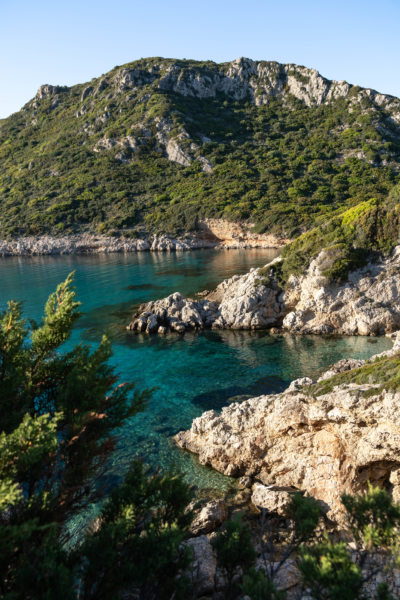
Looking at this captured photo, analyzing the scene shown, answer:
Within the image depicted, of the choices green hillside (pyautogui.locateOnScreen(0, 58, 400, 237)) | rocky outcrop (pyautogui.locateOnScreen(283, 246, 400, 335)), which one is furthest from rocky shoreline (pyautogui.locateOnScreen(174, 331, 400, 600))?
green hillside (pyautogui.locateOnScreen(0, 58, 400, 237))

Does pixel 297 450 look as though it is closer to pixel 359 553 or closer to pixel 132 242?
pixel 359 553

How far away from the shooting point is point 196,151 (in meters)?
95.0

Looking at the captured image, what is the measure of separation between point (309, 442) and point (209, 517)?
4.27 metres

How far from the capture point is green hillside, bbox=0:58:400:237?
79.8m

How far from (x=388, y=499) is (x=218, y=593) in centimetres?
404

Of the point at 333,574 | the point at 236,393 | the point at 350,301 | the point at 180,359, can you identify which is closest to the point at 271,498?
the point at 333,574

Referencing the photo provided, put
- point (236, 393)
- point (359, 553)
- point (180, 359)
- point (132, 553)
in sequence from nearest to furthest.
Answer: point (359, 553) → point (132, 553) → point (236, 393) → point (180, 359)

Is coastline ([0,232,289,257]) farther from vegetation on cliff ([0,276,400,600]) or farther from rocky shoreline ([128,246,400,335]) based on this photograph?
vegetation on cliff ([0,276,400,600])

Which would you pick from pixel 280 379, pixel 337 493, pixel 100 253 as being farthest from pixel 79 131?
pixel 337 493

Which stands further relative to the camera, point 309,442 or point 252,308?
point 252,308

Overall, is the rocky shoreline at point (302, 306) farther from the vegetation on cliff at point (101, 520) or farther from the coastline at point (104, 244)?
the coastline at point (104, 244)

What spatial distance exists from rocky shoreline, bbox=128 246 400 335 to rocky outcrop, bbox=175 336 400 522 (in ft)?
45.7

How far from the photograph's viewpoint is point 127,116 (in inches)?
4090

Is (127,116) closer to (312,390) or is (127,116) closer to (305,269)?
(305,269)
